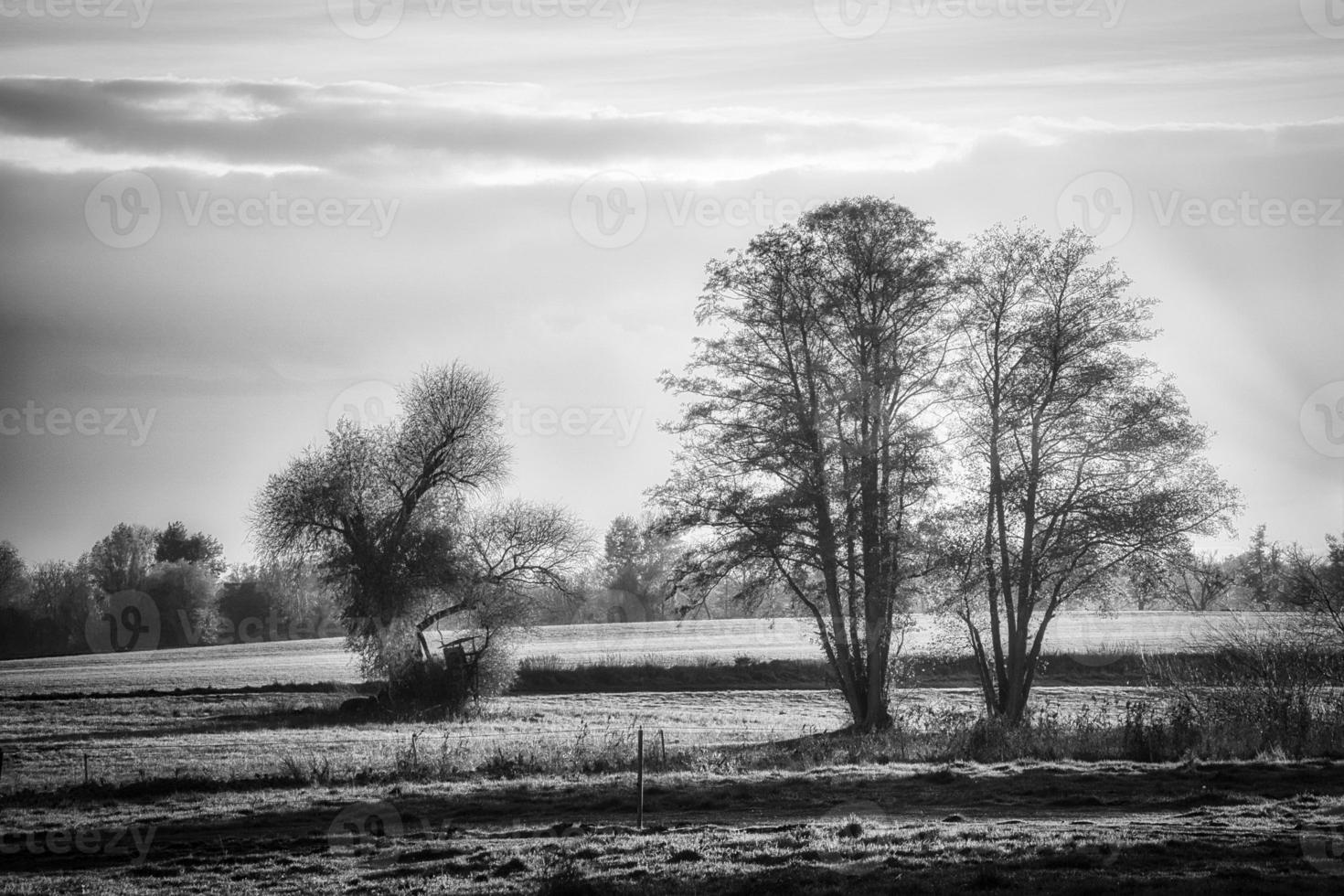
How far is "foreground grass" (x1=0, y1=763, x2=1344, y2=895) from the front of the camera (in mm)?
12312

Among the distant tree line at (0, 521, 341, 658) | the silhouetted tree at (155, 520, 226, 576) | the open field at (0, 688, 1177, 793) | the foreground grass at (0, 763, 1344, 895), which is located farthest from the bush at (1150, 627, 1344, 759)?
the silhouetted tree at (155, 520, 226, 576)

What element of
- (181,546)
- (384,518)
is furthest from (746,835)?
(181,546)

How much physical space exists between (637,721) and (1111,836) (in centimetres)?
2418

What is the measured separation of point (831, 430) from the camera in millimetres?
30109

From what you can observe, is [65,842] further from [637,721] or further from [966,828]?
[637,721]

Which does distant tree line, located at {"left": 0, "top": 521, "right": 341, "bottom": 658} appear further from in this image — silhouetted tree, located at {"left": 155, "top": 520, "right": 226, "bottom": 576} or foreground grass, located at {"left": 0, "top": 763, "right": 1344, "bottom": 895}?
foreground grass, located at {"left": 0, "top": 763, "right": 1344, "bottom": 895}

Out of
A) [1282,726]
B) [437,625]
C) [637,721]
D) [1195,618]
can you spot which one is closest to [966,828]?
[1282,726]

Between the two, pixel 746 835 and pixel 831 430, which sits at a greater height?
pixel 831 430

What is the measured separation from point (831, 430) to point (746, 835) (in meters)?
16.5

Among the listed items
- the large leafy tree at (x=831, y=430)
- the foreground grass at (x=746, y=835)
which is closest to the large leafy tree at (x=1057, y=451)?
the large leafy tree at (x=831, y=430)

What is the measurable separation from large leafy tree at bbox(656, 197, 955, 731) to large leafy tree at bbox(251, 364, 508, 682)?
1946cm

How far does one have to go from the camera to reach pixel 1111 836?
13.8 m

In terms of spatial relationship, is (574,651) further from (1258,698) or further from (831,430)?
(1258,698)

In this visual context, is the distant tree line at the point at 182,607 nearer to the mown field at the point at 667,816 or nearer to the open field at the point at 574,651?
the open field at the point at 574,651
